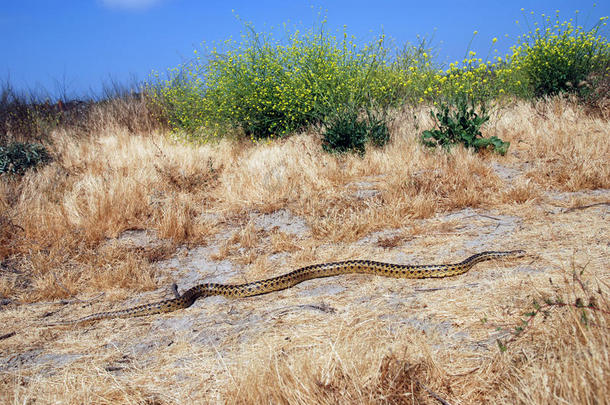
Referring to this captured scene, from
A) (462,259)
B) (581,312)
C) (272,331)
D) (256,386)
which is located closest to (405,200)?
(462,259)

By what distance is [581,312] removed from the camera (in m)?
3.02

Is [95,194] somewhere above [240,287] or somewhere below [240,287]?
above

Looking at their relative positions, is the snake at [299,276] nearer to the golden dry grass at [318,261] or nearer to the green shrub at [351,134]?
the golden dry grass at [318,261]

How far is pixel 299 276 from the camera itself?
572 centimetres

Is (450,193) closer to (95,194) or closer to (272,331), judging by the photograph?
(272,331)

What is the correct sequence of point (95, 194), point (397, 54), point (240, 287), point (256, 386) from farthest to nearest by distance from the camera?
point (397, 54)
point (95, 194)
point (240, 287)
point (256, 386)

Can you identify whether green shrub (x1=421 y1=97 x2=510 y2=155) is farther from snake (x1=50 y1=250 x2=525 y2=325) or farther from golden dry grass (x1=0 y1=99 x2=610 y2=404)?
snake (x1=50 y1=250 x2=525 y2=325)

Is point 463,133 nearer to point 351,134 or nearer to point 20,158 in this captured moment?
point 351,134

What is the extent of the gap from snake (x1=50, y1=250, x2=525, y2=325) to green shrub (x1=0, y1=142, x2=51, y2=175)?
695 centimetres

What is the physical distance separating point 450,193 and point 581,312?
4.84 metres

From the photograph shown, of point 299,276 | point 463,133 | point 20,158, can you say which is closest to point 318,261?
point 299,276

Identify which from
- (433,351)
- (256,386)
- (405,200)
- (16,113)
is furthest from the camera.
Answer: (16,113)

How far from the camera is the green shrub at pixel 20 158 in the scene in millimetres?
10438

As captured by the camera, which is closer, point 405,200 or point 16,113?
point 405,200
